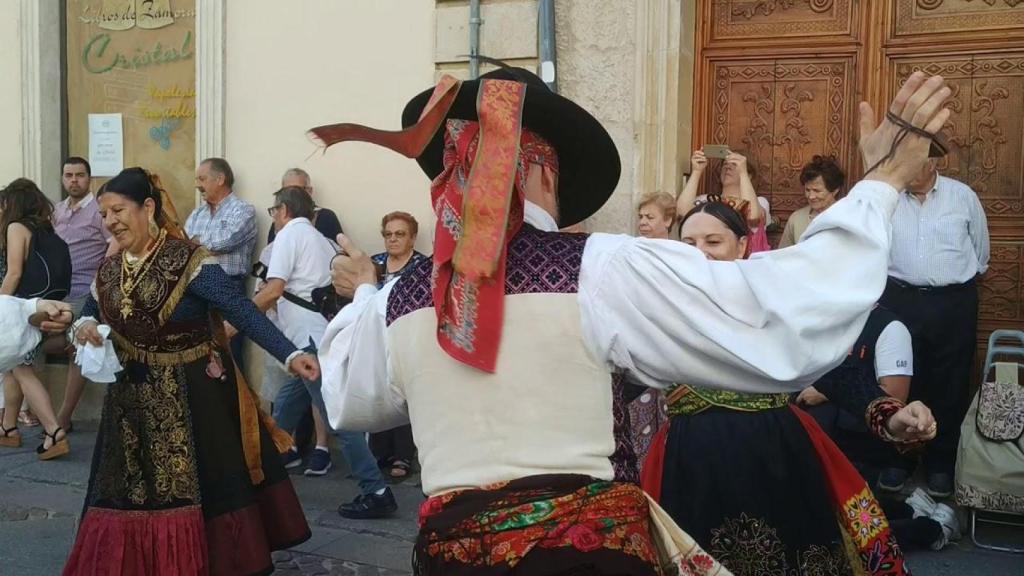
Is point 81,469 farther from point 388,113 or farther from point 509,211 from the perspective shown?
point 509,211

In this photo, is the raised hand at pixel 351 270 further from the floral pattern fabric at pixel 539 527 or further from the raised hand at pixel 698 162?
the raised hand at pixel 698 162

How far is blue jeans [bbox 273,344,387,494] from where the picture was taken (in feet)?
20.3

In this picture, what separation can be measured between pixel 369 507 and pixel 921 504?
286 cm

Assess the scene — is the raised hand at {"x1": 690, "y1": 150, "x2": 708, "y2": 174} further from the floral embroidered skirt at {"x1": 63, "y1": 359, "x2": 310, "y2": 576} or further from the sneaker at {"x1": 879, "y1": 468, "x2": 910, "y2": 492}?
the floral embroidered skirt at {"x1": 63, "y1": 359, "x2": 310, "y2": 576}

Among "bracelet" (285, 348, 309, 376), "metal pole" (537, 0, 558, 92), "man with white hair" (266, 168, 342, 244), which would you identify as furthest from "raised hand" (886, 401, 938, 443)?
"man with white hair" (266, 168, 342, 244)

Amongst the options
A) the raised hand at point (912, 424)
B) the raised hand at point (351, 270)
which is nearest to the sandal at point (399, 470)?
the raised hand at point (912, 424)

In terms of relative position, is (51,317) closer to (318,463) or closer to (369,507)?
(369,507)

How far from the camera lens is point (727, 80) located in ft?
23.5

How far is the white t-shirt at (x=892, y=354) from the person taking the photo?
16.6ft

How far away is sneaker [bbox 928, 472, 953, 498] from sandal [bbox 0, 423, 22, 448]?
6.07 metres

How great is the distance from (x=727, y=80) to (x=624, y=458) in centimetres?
519

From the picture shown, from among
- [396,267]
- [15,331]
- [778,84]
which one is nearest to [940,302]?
[778,84]

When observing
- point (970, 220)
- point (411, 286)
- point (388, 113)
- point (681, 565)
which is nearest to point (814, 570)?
point (681, 565)

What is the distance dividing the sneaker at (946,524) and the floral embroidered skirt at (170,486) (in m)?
3.14
